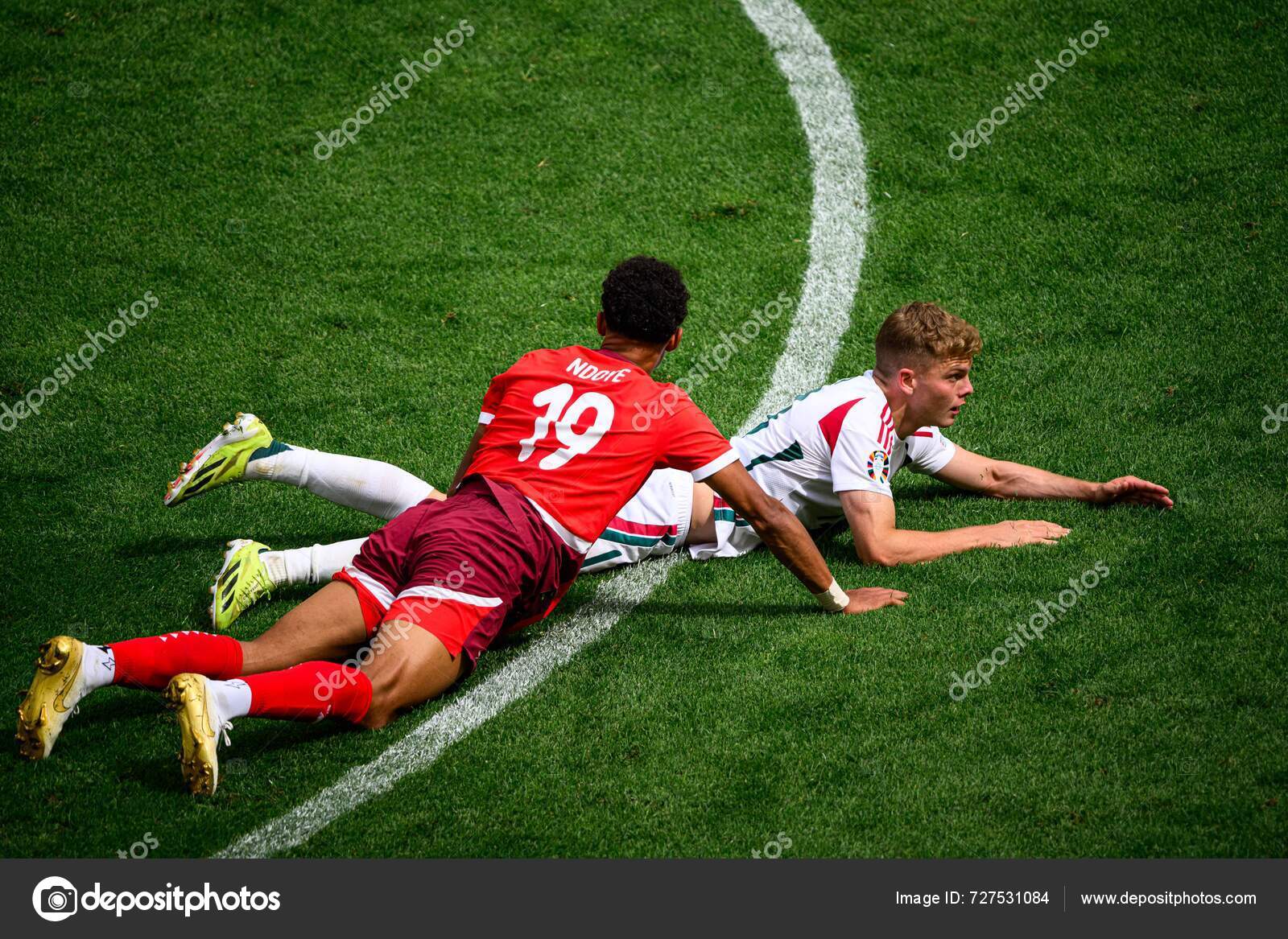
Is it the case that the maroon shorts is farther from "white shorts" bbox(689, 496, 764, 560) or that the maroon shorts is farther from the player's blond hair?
the player's blond hair

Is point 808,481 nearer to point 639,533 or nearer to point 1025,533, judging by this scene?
point 639,533

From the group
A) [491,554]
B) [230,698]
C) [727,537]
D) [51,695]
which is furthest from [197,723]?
[727,537]

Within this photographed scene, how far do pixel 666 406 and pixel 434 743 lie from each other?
1482 mm

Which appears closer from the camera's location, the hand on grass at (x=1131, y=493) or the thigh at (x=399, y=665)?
the thigh at (x=399, y=665)

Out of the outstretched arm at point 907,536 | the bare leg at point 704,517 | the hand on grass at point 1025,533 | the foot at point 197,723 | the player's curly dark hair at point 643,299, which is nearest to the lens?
the foot at point 197,723

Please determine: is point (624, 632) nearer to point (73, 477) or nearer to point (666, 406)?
point (666, 406)

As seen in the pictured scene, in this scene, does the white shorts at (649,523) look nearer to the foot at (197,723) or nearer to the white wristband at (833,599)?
the white wristband at (833,599)

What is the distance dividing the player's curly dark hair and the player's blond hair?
1162mm

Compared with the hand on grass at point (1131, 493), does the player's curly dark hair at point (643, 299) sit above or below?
above

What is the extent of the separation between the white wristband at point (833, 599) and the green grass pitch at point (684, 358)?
77mm

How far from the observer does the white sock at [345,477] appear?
17.4ft

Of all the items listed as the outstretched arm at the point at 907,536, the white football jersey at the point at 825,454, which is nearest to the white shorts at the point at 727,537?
the white football jersey at the point at 825,454

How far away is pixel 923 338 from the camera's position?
17.0ft

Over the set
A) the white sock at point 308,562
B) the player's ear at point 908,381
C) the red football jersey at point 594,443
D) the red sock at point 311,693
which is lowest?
the white sock at point 308,562
